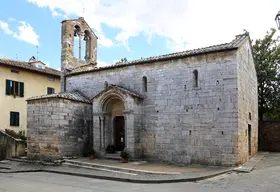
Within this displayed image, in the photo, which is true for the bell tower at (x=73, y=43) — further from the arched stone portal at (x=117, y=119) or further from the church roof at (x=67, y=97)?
the arched stone portal at (x=117, y=119)

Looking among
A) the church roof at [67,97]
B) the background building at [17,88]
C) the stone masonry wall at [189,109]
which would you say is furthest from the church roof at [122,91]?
the background building at [17,88]

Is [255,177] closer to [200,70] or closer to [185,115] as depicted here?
[185,115]

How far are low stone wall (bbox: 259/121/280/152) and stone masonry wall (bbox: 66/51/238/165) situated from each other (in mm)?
10338

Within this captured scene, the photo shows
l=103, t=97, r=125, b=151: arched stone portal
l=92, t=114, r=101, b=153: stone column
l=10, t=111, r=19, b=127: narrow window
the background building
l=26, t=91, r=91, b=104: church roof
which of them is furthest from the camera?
l=10, t=111, r=19, b=127: narrow window

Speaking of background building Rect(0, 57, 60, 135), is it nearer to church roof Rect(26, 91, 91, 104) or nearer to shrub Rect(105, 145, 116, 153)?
church roof Rect(26, 91, 91, 104)

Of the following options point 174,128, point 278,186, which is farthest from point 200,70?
point 278,186

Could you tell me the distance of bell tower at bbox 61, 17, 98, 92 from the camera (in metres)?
18.8

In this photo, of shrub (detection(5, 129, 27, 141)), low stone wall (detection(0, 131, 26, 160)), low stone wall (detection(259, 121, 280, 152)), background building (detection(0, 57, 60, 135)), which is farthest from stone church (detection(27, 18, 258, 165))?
background building (detection(0, 57, 60, 135))

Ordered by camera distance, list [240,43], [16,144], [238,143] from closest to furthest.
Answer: [238,143] → [240,43] → [16,144]

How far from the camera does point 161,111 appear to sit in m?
14.7

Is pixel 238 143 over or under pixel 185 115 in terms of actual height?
under

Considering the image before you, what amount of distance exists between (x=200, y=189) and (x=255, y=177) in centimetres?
299

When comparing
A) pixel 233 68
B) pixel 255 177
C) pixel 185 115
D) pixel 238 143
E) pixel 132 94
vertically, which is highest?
pixel 233 68

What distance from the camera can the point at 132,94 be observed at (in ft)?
48.5
